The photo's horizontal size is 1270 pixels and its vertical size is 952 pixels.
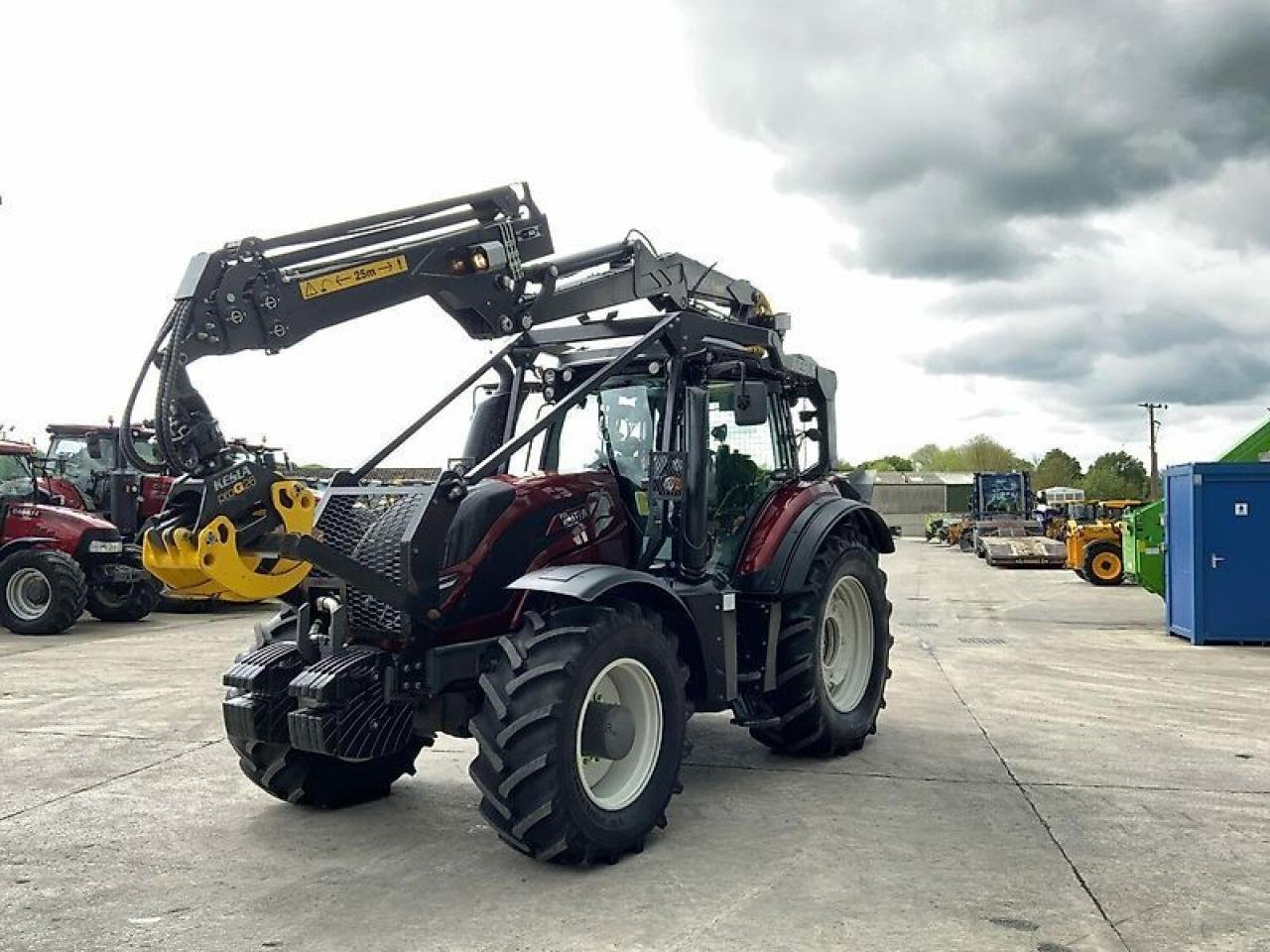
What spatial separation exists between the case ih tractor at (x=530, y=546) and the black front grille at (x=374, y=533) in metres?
0.02

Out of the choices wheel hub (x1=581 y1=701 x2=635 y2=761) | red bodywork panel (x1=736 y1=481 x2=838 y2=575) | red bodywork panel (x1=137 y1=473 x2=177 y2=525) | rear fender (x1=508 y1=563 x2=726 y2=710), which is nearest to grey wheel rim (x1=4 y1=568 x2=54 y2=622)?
red bodywork panel (x1=137 y1=473 x2=177 y2=525)

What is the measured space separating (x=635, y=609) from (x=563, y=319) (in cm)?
192

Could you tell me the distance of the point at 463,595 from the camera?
5.15 metres

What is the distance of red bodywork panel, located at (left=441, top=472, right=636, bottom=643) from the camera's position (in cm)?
520

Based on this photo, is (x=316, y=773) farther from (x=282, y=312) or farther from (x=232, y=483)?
(x=282, y=312)

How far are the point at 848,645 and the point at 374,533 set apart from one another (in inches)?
140

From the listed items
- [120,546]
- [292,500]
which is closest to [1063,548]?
[120,546]

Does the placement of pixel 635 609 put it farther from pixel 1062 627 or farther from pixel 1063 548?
pixel 1063 548

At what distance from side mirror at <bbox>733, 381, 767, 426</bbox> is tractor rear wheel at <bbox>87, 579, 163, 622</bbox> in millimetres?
11750

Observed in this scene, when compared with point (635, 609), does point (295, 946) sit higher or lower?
lower

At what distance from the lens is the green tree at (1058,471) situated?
3494 inches

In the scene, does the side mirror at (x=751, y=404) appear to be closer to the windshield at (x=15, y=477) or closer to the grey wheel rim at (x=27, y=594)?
the grey wheel rim at (x=27, y=594)

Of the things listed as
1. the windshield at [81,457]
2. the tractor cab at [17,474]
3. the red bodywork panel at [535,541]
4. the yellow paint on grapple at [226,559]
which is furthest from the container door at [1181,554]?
the windshield at [81,457]

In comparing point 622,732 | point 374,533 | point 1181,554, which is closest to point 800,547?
point 622,732
